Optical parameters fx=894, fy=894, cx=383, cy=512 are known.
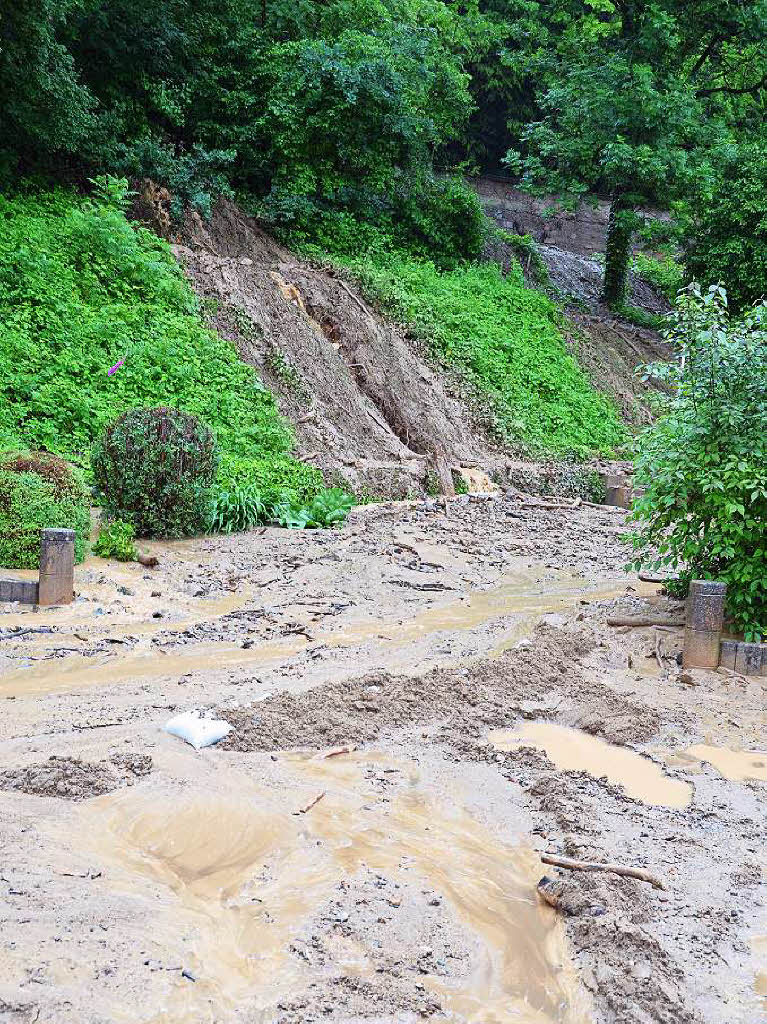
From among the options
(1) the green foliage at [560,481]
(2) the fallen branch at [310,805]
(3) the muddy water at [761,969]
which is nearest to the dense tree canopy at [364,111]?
(1) the green foliage at [560,481]

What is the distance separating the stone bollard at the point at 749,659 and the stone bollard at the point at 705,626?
160mm

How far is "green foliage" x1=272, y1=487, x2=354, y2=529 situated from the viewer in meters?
11.3

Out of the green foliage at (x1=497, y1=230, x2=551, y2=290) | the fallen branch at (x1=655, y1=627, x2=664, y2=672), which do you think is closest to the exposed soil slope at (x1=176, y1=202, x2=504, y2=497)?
the fallen branch at (x1=655, y1=627, x2=664, y2=672)

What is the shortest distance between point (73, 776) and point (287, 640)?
10.1 feet

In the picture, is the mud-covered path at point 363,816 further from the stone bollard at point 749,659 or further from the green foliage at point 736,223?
the green foliage at point 736,223

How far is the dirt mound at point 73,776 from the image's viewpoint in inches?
162

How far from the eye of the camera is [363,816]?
4297 mm

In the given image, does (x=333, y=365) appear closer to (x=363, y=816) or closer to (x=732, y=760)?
(x=732, y=760)

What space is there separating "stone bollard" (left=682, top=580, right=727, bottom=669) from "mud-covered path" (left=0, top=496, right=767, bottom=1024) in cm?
17

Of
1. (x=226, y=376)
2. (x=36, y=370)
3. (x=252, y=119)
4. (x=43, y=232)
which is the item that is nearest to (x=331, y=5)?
(x=252, y=119)

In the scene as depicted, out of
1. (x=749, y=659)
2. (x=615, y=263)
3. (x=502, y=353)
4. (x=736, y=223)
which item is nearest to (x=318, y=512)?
(x=749, y=659)

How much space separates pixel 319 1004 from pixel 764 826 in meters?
2.62

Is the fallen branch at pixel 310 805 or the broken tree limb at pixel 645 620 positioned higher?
the broken tree limb at pixel 645 620

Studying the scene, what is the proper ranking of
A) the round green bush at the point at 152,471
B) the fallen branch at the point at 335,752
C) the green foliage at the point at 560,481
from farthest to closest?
the green foliage at the point at 560,481
the round green bush at the point at 152,471
the fallen branch at the point at 335,752
